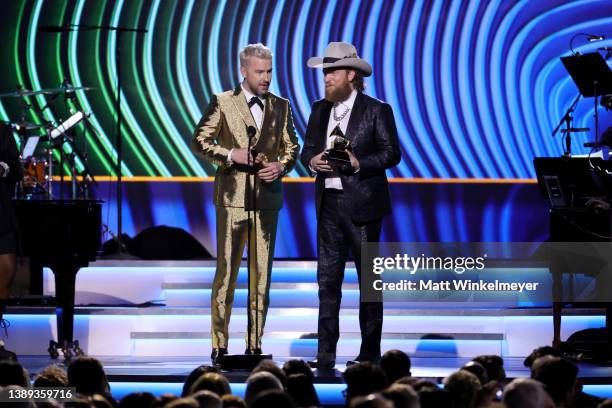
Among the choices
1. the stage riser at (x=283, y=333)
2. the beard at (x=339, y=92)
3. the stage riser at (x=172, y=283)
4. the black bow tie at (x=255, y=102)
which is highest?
the beard at (x=339, y=92)

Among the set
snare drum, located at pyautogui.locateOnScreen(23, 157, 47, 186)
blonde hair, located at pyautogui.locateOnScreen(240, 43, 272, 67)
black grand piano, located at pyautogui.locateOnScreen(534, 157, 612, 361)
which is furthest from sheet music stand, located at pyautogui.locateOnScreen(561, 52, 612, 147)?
snare drum, located at pyautogui.locateOnScreen(23, 157, 47, 186)

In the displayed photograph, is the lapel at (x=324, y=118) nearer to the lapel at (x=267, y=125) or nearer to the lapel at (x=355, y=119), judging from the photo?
the lapel at (x=355, y=119)

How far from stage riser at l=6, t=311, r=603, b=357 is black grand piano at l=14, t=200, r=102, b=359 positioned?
48cm

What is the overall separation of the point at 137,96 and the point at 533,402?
7.78 metres

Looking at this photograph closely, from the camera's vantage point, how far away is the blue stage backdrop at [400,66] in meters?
10.8

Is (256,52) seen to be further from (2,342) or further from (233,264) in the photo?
(2,342)

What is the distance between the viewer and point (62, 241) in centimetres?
736

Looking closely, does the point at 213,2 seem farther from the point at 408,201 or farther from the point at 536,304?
the point at 536,304

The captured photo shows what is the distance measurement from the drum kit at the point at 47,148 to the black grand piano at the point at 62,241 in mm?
1762

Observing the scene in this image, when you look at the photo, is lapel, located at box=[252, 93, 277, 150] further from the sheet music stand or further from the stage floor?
the sheet music stand

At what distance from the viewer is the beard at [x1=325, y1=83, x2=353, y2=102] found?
6.43 m

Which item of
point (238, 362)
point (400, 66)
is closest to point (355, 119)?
point (238, 362)

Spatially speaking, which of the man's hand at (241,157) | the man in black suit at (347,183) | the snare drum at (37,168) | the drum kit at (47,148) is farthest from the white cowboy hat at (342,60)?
the snare drum at (37,168)

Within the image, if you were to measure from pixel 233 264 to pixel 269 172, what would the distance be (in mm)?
609
